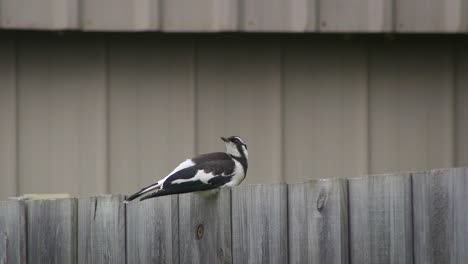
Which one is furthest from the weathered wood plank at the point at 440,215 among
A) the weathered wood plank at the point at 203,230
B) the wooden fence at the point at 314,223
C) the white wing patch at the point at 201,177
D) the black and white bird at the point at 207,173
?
the white wing patch at the point at 201,177

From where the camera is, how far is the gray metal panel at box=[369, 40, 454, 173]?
17.5 ft

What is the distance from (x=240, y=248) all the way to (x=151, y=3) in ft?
5.38

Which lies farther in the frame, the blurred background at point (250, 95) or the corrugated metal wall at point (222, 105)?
the corrugated metal wall at point (222, 105)

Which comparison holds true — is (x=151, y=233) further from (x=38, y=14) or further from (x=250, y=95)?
(x=250, y=95)

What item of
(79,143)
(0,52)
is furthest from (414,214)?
(0,52)

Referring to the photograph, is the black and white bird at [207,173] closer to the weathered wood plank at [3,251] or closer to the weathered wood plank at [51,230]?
the weathered wood plank at [51,230]

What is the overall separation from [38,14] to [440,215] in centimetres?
230

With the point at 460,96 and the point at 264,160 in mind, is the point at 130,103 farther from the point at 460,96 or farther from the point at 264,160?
the point at 460,96

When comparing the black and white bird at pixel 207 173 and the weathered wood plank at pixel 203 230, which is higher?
the black and white bird at pixel 207 173

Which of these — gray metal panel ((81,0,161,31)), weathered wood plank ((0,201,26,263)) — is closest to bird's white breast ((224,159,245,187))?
gray metal panel ((81,0,161,31))

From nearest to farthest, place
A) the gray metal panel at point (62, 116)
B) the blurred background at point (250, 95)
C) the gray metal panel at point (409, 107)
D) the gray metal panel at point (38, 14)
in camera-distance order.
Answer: the gray metal panel at point (38, 14), the blurred background at point (250, 95), the gray metal panel at point (62, 116), the gray metal panel at point (409, 107)

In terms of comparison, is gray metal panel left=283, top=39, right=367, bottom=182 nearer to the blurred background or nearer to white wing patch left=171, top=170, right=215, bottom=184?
the blurred background

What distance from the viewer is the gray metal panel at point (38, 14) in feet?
15.1

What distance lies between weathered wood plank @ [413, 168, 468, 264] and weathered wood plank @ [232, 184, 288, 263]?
20.8 inches
